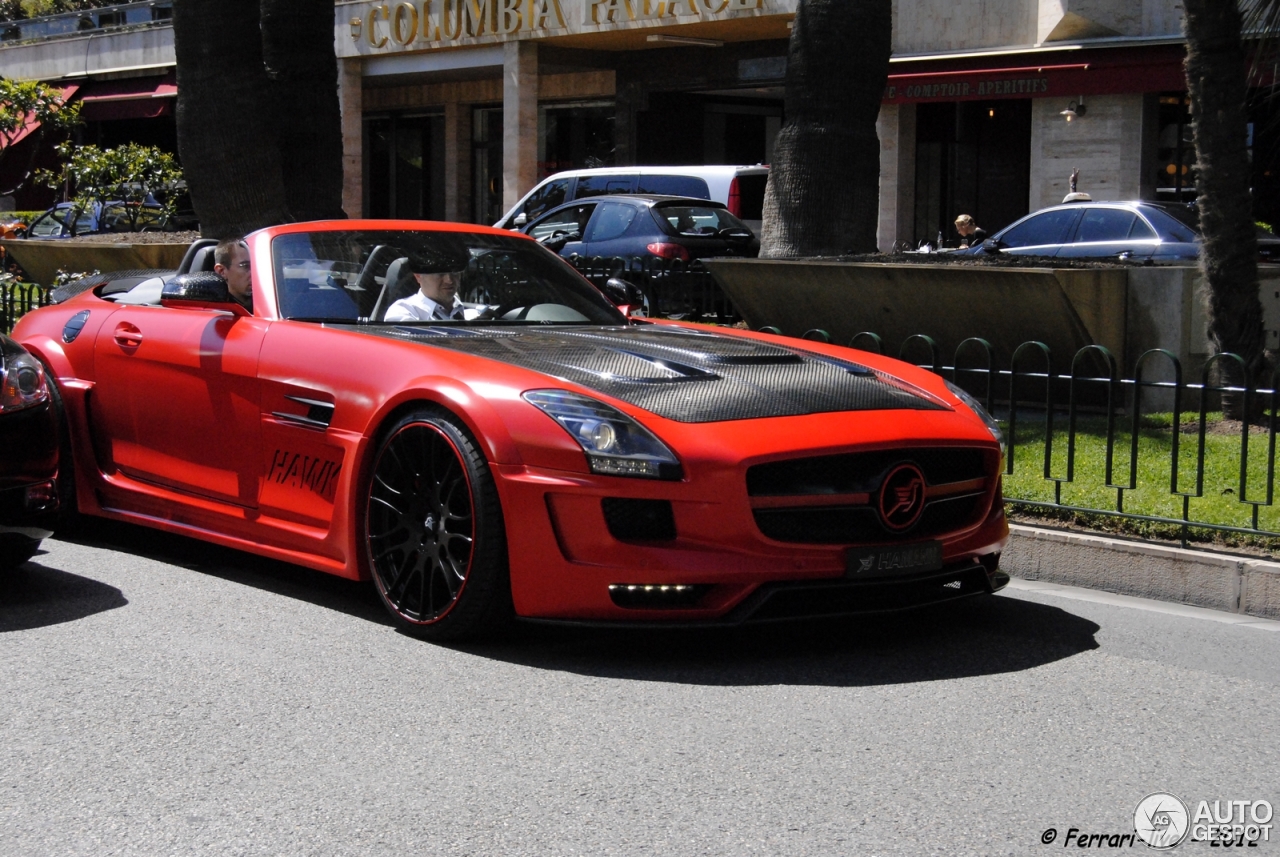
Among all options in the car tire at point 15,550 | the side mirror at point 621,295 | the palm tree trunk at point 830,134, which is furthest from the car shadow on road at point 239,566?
the palm tree trunk at point 830,134

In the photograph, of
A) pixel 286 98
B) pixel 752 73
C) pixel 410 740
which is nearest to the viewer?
pixel 410 740

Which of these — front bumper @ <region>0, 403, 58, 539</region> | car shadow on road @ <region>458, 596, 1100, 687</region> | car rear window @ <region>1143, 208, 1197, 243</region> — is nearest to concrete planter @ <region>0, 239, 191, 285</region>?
car rear window @ <region>1143, 208, 1197, 243</region>

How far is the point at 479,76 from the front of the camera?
36.8 metres

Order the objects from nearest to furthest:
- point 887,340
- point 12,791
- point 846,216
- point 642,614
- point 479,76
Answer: point 12,791, point 642,614, point 887,340, point 846,216, point 479,76

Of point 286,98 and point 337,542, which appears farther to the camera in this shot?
point 286,98

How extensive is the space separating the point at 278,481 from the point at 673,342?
1.57 metres

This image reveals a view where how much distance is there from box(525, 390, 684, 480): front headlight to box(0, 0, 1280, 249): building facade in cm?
1534

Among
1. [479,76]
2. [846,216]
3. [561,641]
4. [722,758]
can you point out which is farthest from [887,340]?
[479,76]

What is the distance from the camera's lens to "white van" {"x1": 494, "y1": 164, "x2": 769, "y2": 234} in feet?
69.4

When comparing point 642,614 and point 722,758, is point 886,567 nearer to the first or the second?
point 642,614

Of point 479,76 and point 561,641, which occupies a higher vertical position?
point 479,76

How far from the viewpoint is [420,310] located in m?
6.66

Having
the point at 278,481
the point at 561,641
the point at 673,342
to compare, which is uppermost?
the point at 673,342

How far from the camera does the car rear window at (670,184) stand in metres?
21.9
